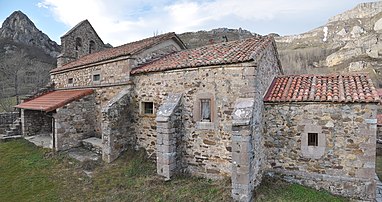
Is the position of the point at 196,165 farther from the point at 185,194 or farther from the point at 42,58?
the point at 42,58

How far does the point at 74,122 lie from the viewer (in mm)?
10961

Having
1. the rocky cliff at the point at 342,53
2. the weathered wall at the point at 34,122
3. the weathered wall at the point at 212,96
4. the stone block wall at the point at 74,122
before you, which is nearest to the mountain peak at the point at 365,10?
the rocky cliff at the point at 342,53

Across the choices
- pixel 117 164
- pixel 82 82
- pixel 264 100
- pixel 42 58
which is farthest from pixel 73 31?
pixel 42 58

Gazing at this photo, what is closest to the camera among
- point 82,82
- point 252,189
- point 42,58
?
point 252,189

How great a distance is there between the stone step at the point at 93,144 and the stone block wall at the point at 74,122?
0.37 meters

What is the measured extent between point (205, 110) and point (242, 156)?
2237 millimetres

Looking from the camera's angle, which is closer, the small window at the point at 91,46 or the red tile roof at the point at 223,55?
the red tile roof at the point at 223,55

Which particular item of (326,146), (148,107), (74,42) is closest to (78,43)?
(74,42)

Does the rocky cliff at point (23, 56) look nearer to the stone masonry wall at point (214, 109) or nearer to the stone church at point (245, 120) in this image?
the stone church at point (245, 120)

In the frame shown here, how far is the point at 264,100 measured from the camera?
7797mm

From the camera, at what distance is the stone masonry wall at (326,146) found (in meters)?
6.78

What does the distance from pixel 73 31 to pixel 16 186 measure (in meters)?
11.2

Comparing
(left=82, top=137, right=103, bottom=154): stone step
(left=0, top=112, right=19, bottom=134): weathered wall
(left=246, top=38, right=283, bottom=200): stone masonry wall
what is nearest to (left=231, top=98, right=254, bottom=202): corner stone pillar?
(left=246, top=38, right=283, bottom=200): stone masonry wall

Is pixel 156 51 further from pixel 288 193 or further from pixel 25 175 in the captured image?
pixel 288 193
